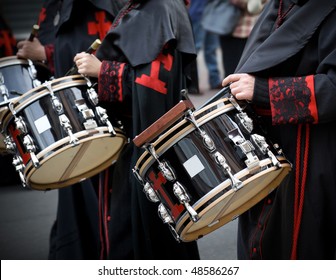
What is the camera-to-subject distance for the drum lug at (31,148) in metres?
3.07

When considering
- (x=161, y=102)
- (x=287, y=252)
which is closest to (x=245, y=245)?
(x=287, y=252)

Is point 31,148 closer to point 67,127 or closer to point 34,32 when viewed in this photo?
point 67,127

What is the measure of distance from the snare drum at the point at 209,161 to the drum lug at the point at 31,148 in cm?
57

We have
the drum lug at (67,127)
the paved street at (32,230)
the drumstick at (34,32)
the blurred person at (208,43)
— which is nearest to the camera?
the drum lug at (67,127)

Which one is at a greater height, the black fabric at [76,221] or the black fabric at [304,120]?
the black fabric at [304,120]

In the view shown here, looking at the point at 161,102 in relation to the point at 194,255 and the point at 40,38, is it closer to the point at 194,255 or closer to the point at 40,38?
the point at 194,255

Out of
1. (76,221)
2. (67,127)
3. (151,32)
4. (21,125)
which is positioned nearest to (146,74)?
(151,32)

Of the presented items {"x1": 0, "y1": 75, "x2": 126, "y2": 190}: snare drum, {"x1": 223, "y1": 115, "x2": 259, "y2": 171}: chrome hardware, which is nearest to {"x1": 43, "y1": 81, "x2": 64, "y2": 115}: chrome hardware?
{"x1": 0, "y1": 75, "x2": 126, "y2": 190}: snare drum

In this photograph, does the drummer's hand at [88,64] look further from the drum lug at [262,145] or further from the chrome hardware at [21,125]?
the drum lug at [262,145]

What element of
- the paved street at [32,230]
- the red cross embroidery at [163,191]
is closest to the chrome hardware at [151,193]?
the red cross embroidery at [163,191]

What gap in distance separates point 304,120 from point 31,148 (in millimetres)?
1174

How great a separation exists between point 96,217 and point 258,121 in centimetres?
174

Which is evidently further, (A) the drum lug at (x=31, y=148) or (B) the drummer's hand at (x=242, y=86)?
(A) the drum lug at (x=31, y=148)

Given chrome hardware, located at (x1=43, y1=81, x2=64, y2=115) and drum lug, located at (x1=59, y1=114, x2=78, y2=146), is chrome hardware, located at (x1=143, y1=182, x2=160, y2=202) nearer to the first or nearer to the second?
drum lug, located at (x1=59, y1=114, x2=78, y2=146)
